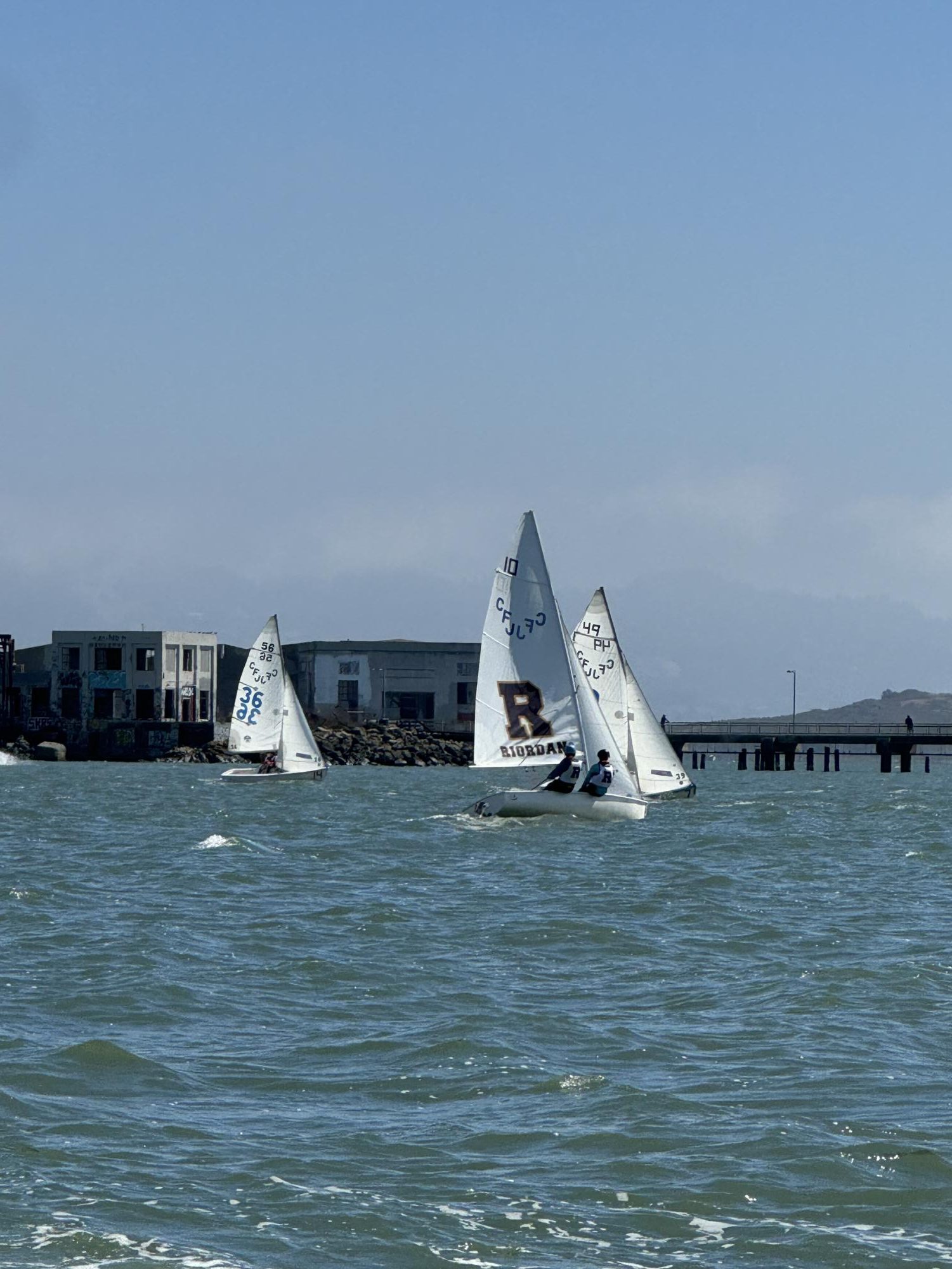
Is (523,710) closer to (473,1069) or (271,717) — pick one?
(473,1069)

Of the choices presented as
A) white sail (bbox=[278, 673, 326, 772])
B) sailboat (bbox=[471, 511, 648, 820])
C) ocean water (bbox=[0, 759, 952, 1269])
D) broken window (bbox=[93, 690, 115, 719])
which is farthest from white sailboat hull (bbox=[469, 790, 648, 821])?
broken window (bbox=[93, 690, 115, 719])

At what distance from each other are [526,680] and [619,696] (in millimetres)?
9974

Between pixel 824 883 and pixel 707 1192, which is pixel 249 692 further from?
pixel 707 1192

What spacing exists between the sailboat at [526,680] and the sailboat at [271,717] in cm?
3002

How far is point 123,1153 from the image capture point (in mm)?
11781

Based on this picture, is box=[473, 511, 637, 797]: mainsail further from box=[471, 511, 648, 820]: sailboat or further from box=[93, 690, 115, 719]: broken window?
box=[93, 690, 115, 719]: broken window

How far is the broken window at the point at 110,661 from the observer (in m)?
130

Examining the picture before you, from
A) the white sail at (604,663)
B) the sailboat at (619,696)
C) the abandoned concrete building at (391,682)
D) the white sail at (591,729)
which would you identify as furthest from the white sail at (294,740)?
the abandoned concrete building at (391,682)

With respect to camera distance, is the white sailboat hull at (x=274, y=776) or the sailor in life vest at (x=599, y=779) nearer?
the sailor in life vest at (x=599, y=779)

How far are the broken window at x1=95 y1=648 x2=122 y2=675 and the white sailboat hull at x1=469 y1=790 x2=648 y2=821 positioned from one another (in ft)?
295

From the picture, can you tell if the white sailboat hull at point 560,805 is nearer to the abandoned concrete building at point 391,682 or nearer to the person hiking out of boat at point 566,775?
the person hiking out of boat at point 566,775

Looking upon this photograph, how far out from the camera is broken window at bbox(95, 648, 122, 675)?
129500 millimetres

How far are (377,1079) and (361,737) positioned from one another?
360 feet

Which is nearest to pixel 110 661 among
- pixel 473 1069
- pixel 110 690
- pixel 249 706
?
pixel 110 690
